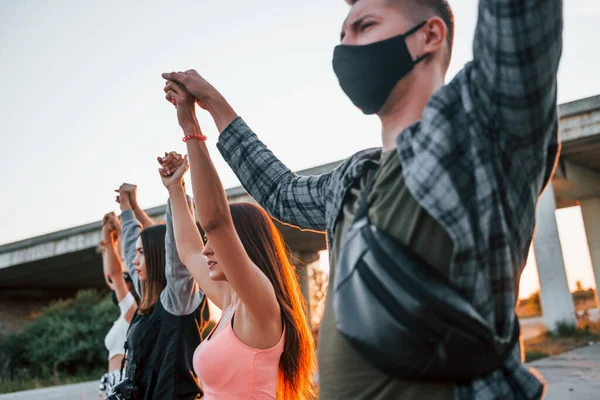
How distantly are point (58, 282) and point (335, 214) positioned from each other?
32572 millimetres

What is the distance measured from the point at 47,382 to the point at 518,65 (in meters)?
22.2

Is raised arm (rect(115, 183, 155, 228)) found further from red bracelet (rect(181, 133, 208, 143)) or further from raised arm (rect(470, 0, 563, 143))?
raised arm (rect(470, 0, 563, 143))

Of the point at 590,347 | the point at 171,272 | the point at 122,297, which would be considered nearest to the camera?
the point at 171,272

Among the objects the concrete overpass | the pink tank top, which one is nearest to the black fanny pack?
the pink tank top

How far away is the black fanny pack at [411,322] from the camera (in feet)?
3.47

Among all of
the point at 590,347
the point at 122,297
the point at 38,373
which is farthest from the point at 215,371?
the point at 38,373

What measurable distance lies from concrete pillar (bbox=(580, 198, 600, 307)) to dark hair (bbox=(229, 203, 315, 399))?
1942cm

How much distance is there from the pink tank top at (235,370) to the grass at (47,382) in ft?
60.7

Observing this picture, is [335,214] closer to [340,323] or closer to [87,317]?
[340,323]

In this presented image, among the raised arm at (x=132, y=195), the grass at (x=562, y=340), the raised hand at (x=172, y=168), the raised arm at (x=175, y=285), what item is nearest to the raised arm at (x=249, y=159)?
the raised hand at (x=172, y=168)

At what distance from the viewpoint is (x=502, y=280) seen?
1155 mm

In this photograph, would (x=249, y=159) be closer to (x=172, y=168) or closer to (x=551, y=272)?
(x=172, y=168)

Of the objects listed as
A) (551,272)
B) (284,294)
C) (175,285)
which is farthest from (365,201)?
(551,272)

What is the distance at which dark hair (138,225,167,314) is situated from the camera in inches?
156
